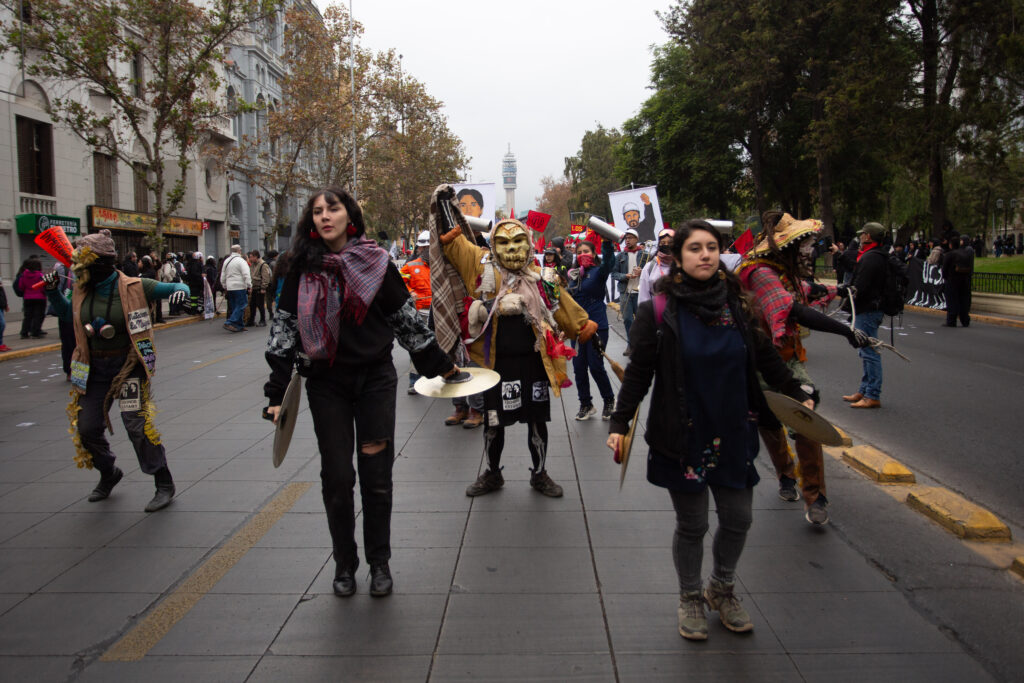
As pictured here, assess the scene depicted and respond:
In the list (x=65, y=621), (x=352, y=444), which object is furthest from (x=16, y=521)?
(x=352, y=444)

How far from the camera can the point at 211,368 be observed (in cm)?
1184

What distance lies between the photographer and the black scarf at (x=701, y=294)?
3.08m

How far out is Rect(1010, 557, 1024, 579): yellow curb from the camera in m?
3.83

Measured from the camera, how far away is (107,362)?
497 centimetres

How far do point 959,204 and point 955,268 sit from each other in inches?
1543

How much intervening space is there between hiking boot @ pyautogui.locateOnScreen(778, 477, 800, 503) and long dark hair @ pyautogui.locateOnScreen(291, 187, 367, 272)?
3.14m

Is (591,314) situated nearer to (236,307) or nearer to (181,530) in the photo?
(181,530)

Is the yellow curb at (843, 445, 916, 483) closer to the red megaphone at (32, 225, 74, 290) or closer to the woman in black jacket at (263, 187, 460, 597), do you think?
the woman in black jacket at (263, 187, 460, 597)

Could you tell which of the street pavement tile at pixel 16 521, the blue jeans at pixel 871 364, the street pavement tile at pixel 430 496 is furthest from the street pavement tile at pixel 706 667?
the blue jeans at pixel 871 364

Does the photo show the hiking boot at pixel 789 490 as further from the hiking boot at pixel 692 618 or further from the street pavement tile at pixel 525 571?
the hiking boot at pixel 692 618

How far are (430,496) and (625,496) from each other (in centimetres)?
129

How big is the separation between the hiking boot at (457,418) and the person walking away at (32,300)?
10518 millimetres

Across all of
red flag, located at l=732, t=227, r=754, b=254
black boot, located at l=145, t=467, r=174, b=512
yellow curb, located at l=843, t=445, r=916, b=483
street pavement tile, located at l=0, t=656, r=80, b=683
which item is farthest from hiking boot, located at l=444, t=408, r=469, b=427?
street pavement tile, located at l=0, t=656, r=80, b=683

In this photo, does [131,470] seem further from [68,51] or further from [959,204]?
[959,204]
